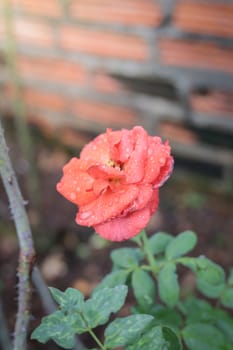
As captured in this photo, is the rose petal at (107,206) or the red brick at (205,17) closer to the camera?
the rose petal at (107,206)

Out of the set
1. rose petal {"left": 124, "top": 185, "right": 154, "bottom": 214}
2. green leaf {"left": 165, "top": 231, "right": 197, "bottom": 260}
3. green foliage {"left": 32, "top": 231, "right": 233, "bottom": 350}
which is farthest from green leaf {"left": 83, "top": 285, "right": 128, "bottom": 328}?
green leaf {"left": 165, "top": 231, "right": 197, "bottom": 260}

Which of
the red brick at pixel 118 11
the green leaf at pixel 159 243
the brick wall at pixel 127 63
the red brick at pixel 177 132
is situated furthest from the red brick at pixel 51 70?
the green leaf at pixel 159 243

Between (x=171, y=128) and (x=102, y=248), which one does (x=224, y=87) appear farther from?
(x=102, y=248)

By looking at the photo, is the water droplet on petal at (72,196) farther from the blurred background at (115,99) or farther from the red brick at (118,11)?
the red brick at (118,11)

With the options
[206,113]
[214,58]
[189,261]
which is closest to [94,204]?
[189,261]

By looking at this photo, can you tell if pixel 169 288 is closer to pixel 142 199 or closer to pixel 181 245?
pixel 181 245

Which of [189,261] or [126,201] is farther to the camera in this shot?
[189,261]

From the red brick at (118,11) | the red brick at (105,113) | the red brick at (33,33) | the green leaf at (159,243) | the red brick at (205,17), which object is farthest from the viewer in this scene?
the red brick at (105,113)

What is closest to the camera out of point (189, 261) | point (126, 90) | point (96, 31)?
point (189, 261)

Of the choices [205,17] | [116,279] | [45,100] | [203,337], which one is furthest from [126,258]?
[45,100]
